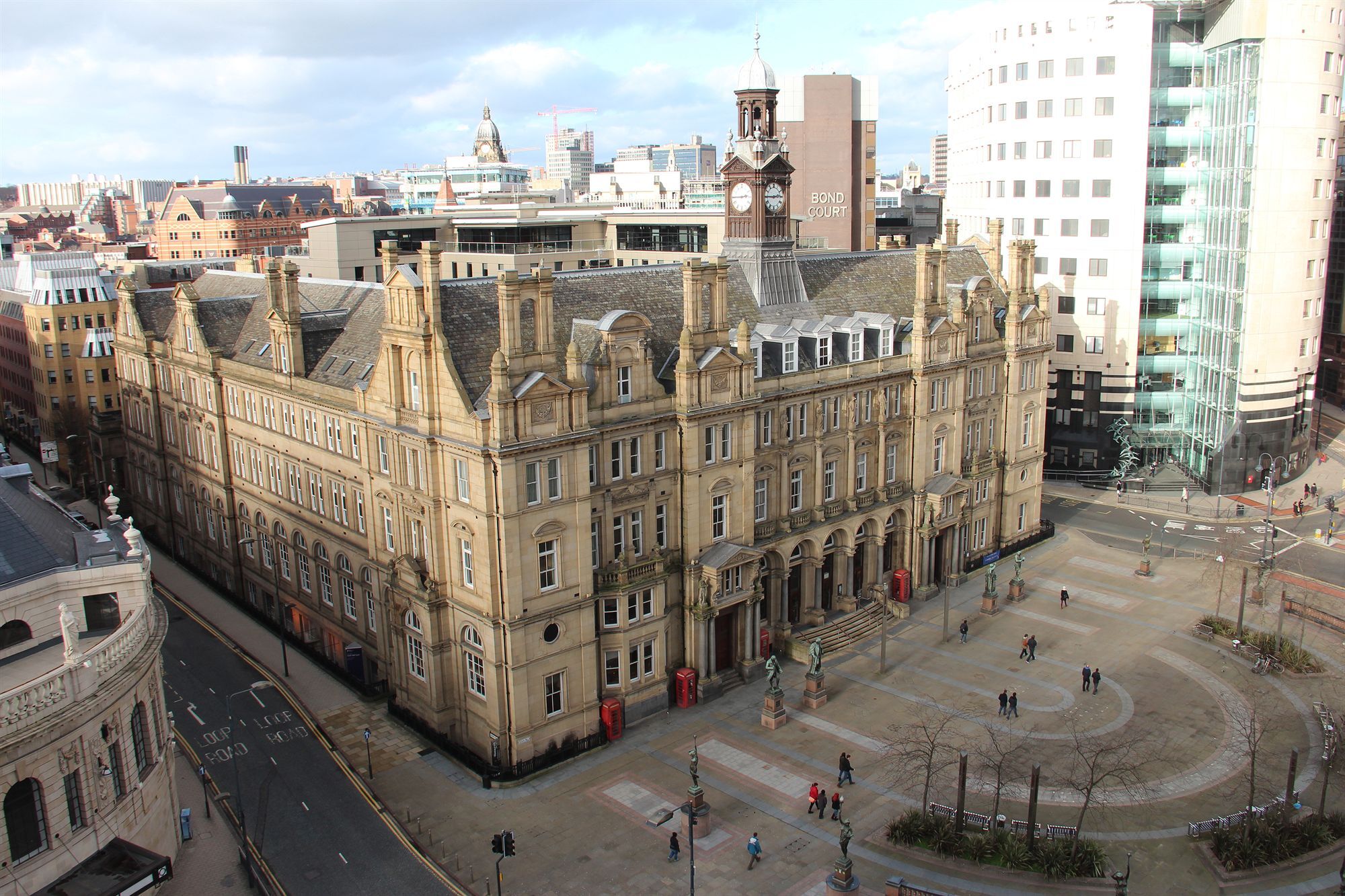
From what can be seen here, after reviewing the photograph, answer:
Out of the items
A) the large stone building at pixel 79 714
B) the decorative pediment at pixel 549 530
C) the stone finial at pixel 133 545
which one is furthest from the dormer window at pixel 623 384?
the large stone building at pixel 79 714

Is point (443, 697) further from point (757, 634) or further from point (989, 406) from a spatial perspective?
point (989, 406)

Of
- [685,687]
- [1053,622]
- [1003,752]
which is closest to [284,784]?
[685,687]

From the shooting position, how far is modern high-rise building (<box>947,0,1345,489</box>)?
302ft

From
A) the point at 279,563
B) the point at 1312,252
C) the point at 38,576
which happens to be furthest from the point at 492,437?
the point at 1312,252

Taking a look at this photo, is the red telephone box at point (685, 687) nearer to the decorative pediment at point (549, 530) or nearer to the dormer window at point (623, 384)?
the decorative pediment at point (549, 530)

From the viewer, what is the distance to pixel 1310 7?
89.6 metres

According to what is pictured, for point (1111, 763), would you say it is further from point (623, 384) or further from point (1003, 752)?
point (623, 384)

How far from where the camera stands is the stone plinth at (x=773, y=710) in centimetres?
5644

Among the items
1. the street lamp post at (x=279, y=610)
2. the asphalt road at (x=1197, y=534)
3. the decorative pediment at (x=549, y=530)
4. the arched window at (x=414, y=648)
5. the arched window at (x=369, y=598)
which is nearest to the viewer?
the decorative pediment at (x=549, y=530)

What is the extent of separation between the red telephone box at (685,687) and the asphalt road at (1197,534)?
4085cm

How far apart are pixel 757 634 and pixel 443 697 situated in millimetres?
18939

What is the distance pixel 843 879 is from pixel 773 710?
1414cm

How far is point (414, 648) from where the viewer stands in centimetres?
5672

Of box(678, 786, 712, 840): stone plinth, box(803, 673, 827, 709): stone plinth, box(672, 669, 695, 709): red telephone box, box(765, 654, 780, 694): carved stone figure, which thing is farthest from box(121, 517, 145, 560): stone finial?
box(803, 673, 827, 709): stone plinth
